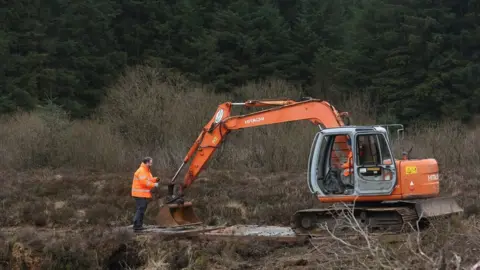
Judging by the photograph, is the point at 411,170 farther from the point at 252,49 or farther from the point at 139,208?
the point at 252,49

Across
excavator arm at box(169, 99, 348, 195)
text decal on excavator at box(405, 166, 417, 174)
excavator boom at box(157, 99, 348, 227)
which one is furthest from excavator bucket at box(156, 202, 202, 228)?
text decal on excavator at box(405, 166, 417, 174)

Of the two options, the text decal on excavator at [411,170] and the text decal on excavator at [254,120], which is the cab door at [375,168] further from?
the text decal on excavator at [254,120]

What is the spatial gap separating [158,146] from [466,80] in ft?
55.6

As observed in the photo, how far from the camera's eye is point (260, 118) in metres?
16.9

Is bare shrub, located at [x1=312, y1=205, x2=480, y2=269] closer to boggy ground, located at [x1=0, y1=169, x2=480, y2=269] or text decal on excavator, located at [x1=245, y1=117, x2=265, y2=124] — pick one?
boggy ground, located at [x1=0, y1=169, x2=480, y2=269]

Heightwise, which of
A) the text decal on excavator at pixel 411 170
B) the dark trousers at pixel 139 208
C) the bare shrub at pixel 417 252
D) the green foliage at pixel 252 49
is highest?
the green foliage at pixel 252 49

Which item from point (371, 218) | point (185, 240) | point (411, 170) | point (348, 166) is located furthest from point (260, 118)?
point (411, 170)

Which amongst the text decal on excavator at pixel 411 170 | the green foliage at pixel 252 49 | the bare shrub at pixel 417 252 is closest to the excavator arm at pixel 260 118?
the text decal on excavator at pixel 411 170

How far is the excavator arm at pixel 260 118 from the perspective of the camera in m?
15.8

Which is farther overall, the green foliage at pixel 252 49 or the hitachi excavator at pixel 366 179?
the green foliage at pixel 252 49

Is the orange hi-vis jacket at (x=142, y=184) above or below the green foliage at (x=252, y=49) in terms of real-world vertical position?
below

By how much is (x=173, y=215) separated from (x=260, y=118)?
317 cm

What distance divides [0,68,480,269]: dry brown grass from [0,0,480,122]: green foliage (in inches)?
236

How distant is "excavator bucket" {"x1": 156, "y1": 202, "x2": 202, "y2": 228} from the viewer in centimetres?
1723
